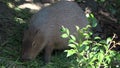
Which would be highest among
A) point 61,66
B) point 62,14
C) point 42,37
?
point 62,14

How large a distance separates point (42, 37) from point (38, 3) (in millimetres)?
1848

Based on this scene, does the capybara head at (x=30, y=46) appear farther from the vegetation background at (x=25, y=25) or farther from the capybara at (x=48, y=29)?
the vegetation background at (x=25, y=25)

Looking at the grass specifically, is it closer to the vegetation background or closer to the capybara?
the vegetation background

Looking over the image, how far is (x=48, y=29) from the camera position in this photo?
18.0 ft

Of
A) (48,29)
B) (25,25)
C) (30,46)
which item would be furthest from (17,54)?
(25,25)

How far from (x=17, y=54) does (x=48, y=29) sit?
0.56 meters

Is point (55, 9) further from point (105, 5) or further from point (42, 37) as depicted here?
point (105, 5)

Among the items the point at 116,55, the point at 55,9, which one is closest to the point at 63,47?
the point at 55,9

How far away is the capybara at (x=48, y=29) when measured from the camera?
530cm

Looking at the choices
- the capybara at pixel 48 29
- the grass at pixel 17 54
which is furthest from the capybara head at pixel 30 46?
the grass at pixel 17 54

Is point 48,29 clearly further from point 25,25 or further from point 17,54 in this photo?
point 25,25

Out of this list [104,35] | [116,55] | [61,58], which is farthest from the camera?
[104,35]

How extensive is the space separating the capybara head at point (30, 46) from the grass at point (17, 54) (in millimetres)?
101

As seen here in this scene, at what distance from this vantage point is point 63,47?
575cm
